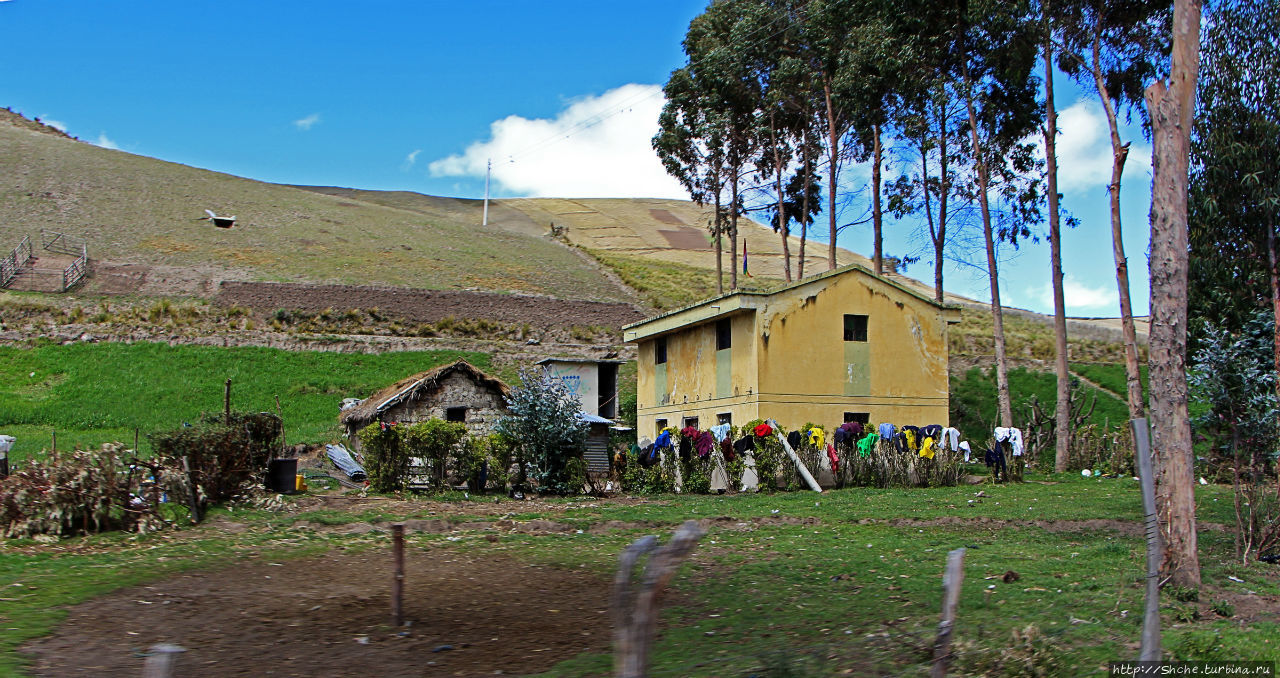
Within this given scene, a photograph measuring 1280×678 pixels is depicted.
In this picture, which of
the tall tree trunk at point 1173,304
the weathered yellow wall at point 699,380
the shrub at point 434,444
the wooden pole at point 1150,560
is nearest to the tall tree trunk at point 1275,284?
the tall tree trunk at point 1173,304

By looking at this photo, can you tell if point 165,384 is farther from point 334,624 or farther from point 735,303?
point 334,624

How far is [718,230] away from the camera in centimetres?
4947

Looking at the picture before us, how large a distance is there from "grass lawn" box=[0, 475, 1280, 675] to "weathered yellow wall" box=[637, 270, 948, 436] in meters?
9.76

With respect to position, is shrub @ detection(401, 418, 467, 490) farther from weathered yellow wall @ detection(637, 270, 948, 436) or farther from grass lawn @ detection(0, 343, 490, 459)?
grass lawn @ detection(0, 343, 490, 459)

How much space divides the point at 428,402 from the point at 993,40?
2123 centimetres

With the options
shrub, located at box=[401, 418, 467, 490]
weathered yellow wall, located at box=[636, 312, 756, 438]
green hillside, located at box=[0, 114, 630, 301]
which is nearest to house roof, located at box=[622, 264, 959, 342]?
weathered yellow wall, located at box=[636, 312, 756, 438]

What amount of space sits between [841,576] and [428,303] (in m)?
50.5

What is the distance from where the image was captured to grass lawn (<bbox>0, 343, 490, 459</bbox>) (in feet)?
115

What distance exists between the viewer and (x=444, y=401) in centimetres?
2998

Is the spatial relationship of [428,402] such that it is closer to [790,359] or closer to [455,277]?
[790,359]

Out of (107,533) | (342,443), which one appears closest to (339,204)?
(342,443)

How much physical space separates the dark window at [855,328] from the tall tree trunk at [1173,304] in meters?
18.3

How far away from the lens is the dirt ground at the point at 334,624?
23.9 feet

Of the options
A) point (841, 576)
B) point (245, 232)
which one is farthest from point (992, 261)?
point (245, 232)
